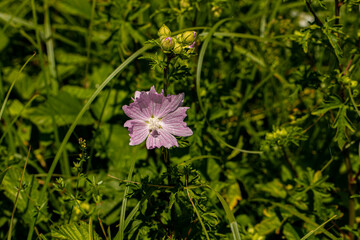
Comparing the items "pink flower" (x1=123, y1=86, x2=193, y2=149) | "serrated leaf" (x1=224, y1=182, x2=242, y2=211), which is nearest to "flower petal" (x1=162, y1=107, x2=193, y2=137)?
"pink flower" (x1=123, y1=86, x2=193, y2=149)

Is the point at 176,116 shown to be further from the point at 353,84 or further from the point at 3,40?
the point at 3,40

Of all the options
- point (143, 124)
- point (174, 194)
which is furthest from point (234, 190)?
point (143, 124)

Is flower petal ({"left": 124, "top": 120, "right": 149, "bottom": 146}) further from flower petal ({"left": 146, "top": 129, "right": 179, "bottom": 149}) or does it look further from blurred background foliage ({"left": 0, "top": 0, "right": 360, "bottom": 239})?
blurred background foliage ({"left": 0, "top": 0, "right": 360, "bottom": 239})

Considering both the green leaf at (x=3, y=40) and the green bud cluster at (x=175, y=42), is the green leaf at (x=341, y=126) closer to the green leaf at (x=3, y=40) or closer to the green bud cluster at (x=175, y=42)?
the green bud cluster at (x=175, y=42)

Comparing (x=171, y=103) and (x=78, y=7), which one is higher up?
(x=78, y=7)

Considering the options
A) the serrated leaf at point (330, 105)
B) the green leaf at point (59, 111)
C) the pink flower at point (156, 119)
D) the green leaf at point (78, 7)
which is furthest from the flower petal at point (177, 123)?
the green leaf at point (78, 7)

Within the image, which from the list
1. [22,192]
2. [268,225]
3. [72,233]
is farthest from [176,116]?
[22,192]
